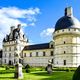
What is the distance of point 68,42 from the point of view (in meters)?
50.8

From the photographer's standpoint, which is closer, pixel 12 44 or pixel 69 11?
pixel 69 11

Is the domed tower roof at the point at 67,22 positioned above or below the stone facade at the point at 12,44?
above

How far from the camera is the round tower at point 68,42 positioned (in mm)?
50375

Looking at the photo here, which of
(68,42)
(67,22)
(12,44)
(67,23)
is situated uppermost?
(67,22)

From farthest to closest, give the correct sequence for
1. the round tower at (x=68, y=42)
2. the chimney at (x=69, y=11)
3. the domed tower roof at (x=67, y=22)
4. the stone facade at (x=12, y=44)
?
the stone facade at (x=12, y=44), the chimney at (x=69, y=11), the domed tower roof at (x=67, y=22), the round tower at (x=68, y=42)

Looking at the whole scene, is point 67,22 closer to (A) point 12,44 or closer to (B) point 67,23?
(B) point 67,23

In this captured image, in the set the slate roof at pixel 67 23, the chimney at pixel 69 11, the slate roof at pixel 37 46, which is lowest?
the slate roof at pixel 37 46

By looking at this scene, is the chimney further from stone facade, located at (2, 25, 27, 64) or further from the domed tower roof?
stone facade, located at (2, 25, 27, 64)

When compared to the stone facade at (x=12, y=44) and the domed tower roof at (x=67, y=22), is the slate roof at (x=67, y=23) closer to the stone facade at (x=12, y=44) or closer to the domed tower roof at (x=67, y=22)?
the domed tower roof at (x=67, y=22)

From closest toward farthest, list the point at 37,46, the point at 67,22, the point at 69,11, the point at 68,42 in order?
the point at 68,42
the point at 67,22
the point at 69,11
the point at 37,46

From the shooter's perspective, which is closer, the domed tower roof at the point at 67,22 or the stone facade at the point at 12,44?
the domed tower roof at the point at 67,22

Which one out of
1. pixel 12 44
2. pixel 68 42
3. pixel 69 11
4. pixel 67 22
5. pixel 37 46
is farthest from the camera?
pixel 12 44

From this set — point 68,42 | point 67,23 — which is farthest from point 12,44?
point 68,42

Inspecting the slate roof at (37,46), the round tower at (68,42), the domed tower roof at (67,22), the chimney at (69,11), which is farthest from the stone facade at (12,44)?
the chimney at (69,11)
